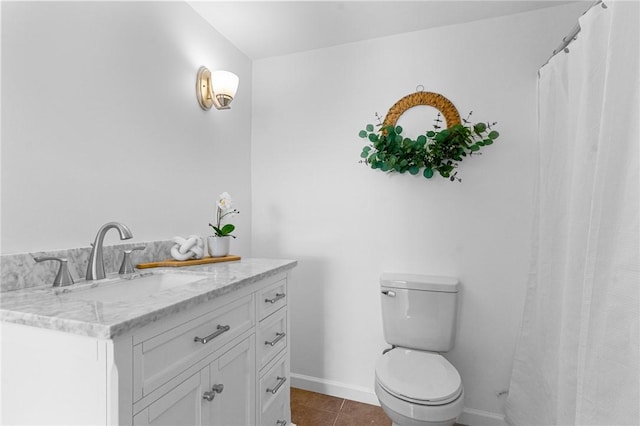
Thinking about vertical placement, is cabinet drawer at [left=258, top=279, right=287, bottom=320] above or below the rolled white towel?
below

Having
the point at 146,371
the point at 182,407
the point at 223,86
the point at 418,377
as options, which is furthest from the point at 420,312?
the point at 223,86

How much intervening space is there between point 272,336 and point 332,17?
1704 millimetres

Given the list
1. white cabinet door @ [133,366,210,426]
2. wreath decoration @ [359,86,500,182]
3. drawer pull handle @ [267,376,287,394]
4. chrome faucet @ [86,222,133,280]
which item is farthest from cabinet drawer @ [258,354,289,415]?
wreath decoration @ [359,86,500,182]

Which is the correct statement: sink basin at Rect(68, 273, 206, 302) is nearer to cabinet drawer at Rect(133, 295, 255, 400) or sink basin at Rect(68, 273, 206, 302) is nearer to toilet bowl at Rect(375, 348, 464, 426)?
cabinet drawer at Rect(133, 295, 255, 400)

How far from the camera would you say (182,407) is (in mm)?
920

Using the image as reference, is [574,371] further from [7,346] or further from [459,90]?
[7,346]

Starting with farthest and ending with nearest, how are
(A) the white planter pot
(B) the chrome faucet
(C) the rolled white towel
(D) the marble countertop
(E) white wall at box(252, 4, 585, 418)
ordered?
(E) white wall at box(252, 4, 585, 418), (A) the white planter pot, (C) the rolled white towel, (B) the chrome faucet, (D) the marble countertop

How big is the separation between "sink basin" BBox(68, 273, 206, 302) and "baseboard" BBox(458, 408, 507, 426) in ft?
5.42

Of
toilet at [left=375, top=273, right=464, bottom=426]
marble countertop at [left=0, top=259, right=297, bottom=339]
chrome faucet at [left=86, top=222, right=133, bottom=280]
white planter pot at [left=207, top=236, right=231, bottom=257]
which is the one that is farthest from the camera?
white planter pot at [left=207, top=236, right=231, bottom=257]

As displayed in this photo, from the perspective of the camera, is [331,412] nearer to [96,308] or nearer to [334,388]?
[334,388]

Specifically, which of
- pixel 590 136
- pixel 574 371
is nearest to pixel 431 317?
pixel 574 371

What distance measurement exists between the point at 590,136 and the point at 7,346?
5.84ft

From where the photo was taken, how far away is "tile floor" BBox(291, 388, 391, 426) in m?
1.84

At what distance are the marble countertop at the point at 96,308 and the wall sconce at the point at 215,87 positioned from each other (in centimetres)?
110
